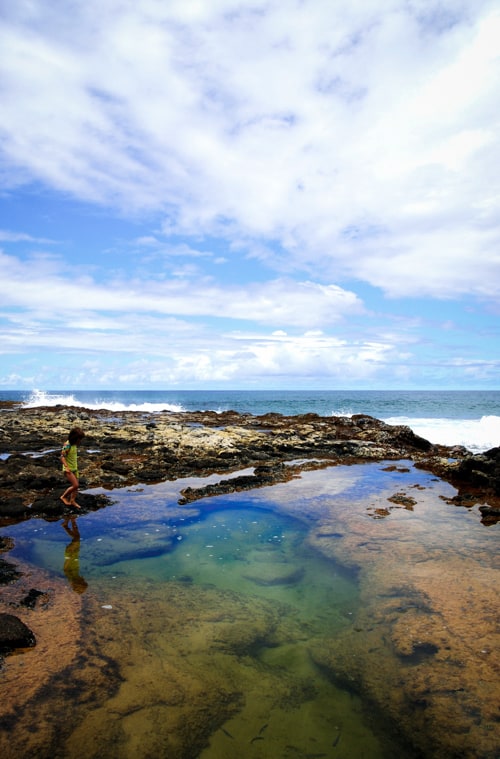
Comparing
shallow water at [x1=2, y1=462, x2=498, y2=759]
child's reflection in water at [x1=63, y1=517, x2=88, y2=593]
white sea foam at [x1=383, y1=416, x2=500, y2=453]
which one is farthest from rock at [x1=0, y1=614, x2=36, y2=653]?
white sea foam at [x1=383, y1=416, x2=500, y2=453]

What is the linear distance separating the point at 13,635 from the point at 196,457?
1369 centimetres

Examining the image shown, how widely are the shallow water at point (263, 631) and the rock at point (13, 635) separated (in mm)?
246

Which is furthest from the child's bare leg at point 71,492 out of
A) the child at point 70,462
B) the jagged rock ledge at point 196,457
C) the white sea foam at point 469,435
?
the white sea foam at point 469,435

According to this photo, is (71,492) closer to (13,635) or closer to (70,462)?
(70,462)

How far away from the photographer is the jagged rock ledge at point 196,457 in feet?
44.4

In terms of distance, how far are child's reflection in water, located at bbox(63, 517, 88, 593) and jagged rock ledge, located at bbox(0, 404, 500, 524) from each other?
1.13 meters

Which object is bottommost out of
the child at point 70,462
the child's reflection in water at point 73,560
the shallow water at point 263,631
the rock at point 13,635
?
the child's reflection in water at point 73,560

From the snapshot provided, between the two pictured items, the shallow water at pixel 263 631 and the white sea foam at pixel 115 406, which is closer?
the shallow water at pixel 263 631

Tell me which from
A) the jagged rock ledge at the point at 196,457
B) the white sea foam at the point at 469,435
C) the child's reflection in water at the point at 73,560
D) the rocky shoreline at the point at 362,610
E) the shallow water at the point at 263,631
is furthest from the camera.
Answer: the white sea foam at the point at 469,435

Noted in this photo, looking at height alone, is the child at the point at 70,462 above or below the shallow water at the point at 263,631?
above

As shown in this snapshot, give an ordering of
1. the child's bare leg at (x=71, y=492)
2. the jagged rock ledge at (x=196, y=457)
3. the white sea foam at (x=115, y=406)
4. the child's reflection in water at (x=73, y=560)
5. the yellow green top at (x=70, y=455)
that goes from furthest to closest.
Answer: the white sea foam at (x=115, y=406), the jagged rock ledge at (x=196, y=457), the yellow green top at (x=70, y=455), the child's bare leg at (x=71, y=492), the child's reflection in water at (x=73, y=560)

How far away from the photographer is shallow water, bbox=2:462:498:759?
4.33m

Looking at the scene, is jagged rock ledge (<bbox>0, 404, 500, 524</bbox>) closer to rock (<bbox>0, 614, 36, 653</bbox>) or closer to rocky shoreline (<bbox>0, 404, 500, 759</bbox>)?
rocky shoreline (<bbox>0, 404, 500, 759</bbox>)

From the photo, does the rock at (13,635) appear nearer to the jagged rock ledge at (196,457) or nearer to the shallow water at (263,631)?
the shallow water at (263,631)
